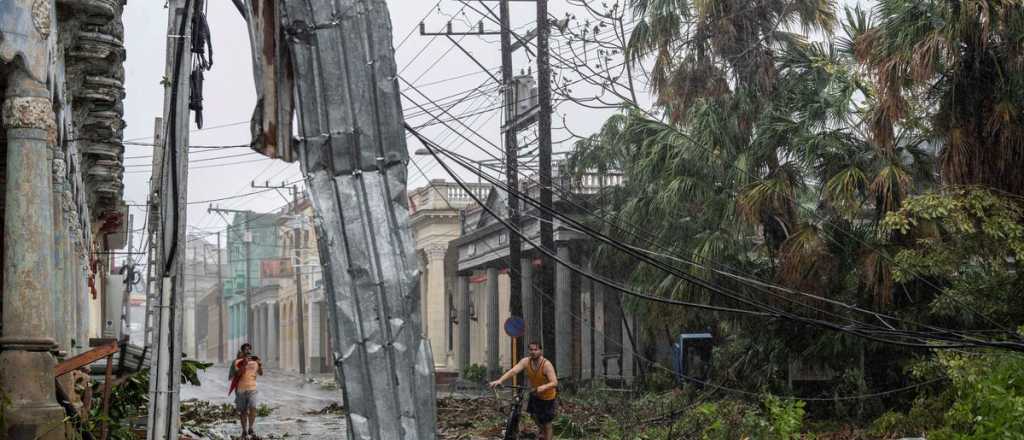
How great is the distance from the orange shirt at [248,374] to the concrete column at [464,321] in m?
24.6

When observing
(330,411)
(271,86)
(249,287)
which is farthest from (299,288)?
(271,86)

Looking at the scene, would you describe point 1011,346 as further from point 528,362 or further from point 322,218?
point 528,362

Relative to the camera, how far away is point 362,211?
5.79 metres

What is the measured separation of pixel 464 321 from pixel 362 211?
3970cm

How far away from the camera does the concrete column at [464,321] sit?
45.4 m

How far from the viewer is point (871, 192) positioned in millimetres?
19531

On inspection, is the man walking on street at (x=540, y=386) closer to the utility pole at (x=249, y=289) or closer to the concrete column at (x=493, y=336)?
the concrete column at (x=493, y=336)

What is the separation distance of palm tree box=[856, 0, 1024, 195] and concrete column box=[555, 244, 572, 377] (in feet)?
51.2

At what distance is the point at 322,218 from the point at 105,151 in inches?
688

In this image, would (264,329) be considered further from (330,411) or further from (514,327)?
(514,327)

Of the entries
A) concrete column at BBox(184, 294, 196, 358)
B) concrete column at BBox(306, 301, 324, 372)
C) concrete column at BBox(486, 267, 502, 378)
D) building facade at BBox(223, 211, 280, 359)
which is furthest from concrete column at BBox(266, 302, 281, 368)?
concrete column at BBox(486, 267, 502, 378)

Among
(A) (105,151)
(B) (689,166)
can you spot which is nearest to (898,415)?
(B) (689,166)

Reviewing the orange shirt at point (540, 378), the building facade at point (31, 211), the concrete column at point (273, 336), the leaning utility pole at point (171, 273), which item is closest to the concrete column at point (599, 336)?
the orange shirt at point (540, 378)

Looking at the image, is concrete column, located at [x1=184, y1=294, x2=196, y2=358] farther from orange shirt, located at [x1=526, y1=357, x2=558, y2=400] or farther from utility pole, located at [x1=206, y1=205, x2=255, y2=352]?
orange shirt, located at [x1=526, y1=357, x2=558, y2=400]
